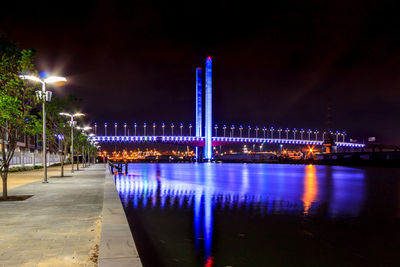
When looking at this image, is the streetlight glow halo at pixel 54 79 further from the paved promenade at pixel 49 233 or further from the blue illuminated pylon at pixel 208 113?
the blue illuminated pylon at pixel 208 113

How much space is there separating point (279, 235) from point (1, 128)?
32.4ft

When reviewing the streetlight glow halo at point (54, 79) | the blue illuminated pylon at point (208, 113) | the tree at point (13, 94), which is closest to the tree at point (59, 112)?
the streetlight glow halo at point (54, 79)

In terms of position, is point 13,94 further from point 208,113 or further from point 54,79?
point 208,113

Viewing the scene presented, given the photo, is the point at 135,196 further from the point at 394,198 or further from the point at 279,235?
the point at 394,198

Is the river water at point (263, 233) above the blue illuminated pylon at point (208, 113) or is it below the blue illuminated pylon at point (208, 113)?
below

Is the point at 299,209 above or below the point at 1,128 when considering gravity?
below

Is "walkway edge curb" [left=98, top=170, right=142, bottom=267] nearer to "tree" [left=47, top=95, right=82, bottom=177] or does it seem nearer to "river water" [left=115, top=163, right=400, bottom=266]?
"river water" [left=115, top=163, right=400, bottom=266]

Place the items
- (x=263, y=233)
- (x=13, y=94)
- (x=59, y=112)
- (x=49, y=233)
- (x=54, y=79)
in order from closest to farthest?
(x=49, y=233), (x=263, y=233), (x=13, y=94), (x=54, y=79), (x=59, y=112)

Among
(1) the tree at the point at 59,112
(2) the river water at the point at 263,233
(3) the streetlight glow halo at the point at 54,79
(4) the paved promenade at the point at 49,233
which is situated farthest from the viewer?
(1) the tree at the point at 59,112

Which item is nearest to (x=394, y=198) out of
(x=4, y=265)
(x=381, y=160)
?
(x=4, y=265)

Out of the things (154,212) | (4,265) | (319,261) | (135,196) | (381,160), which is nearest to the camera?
(4,265)

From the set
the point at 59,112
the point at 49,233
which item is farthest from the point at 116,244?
the point at 59,112

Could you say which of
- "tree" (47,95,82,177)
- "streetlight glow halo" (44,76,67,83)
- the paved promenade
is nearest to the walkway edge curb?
the paved promenade

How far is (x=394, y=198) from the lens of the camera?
16.6 metres
